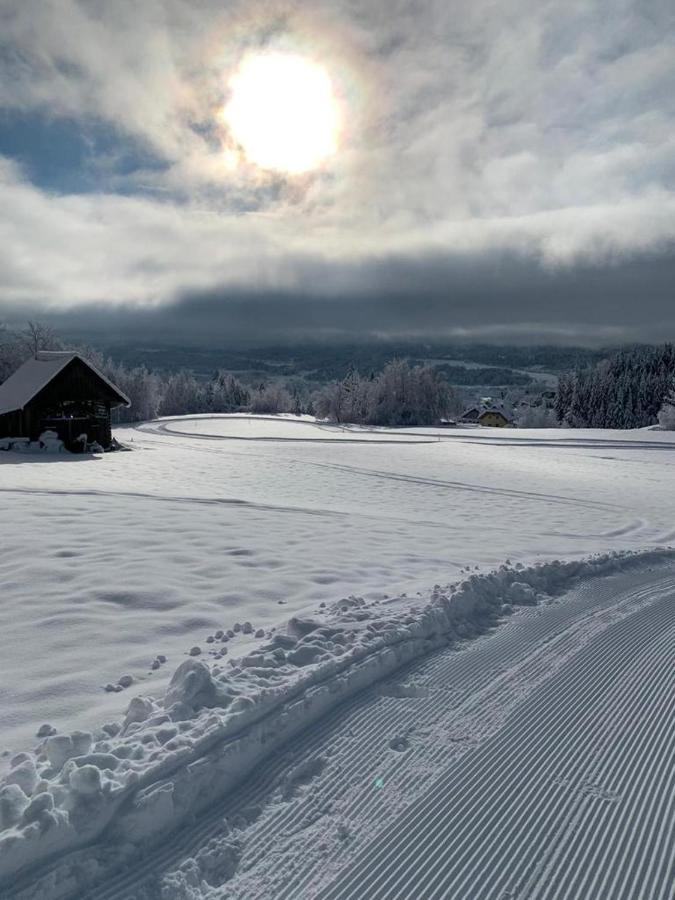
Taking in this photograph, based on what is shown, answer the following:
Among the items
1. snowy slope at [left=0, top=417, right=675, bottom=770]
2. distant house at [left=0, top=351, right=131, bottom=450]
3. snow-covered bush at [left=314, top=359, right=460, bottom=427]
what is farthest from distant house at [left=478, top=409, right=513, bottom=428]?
distant house at [left=0, top=351, right=131, bottom=450]

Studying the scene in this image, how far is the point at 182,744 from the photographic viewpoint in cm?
367

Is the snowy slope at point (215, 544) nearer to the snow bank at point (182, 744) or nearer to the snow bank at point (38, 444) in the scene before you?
the snow bank at point (182, 744)

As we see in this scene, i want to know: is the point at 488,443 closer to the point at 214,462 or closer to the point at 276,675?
the point at 214,462

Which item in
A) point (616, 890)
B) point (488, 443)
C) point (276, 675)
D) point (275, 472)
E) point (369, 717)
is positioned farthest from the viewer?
point (488, 443)

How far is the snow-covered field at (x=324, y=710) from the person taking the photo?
2920 mm

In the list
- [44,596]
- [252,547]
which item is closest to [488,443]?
[252,547]

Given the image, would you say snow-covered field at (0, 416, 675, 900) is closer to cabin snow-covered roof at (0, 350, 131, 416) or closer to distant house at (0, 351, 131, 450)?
cabin snow-covered roof at (0, 350, 131, 416)

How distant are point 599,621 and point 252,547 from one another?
4.86 m

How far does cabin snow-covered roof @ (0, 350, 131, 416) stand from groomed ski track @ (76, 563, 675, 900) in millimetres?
26104

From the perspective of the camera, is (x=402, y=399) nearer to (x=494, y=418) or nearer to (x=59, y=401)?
(x=494, y=418)

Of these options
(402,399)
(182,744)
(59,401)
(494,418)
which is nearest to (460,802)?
(182,744)

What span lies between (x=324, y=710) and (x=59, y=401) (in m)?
26.9

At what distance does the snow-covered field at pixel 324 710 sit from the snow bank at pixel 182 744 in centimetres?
1

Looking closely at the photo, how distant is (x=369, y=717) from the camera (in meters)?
4.22
